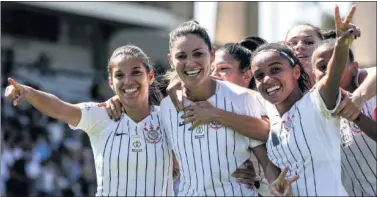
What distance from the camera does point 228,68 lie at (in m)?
6.59

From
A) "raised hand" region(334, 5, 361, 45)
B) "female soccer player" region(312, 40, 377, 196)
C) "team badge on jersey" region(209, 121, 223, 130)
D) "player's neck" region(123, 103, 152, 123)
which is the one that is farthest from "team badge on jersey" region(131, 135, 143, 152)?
"raised hand" region(334, 5, 361, 45)

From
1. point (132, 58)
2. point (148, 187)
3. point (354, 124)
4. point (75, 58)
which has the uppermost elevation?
point (75, 58)

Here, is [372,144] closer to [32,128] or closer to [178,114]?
[178,114]

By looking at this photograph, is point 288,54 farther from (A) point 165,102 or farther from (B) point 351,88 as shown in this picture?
(A) point 165,102

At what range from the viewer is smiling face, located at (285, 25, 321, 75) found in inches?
260

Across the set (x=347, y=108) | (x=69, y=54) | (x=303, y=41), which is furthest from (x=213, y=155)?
(x=69, y=54)

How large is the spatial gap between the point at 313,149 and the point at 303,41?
1552 mm

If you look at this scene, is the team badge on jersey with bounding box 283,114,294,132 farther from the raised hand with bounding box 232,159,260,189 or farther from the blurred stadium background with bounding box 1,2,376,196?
the blurred stadium background with bounding box 1,2,376,196

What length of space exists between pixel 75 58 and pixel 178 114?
70.8 ft

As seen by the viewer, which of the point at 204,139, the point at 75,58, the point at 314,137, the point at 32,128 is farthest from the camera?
the point at 75,58

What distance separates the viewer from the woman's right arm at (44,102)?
579 cm

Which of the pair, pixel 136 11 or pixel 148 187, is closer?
pixel 148 187

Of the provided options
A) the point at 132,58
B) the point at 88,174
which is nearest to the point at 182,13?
the point at 88,174

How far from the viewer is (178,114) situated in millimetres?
5840
